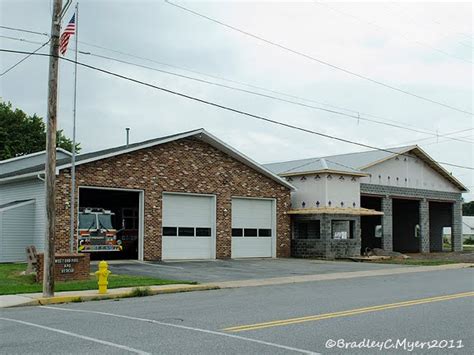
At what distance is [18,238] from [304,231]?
16.0m

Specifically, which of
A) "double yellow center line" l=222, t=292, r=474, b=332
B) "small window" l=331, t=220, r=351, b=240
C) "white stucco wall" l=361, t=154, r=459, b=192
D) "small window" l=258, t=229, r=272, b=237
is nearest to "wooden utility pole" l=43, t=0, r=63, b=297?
"double yellow center line" l=222, t=292, r=474, b=332

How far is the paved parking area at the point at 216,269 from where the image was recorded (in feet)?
71.2

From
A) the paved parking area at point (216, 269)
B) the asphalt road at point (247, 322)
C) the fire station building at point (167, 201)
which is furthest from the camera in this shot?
the fire station building at point (167, 201)

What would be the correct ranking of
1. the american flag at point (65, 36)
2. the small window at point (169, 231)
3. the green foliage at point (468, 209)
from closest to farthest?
the american flag at point (65, 36)
the small window at point (169, 231)
the green foliage at point (468, 209)

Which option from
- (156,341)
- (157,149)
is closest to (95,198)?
(157,149)

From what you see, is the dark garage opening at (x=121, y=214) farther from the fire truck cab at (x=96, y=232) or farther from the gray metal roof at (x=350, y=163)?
the gray metal roof at (x=350, y=163)

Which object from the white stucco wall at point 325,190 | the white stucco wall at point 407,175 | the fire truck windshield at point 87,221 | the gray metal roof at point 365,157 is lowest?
the fire truck windshield at point 87,221

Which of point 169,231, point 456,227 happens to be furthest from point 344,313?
point 456,227

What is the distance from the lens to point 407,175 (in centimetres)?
4181

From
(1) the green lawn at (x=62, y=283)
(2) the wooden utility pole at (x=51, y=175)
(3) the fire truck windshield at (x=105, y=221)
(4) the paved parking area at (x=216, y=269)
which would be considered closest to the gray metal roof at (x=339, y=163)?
(4) the paved parking area at (x=216, y=269)

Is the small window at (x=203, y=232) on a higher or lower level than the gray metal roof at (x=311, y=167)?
lower

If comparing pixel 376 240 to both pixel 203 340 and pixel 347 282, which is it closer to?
pixel 347 282

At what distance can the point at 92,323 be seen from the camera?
36.1ft

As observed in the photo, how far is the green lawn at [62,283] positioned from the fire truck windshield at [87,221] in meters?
4.82
